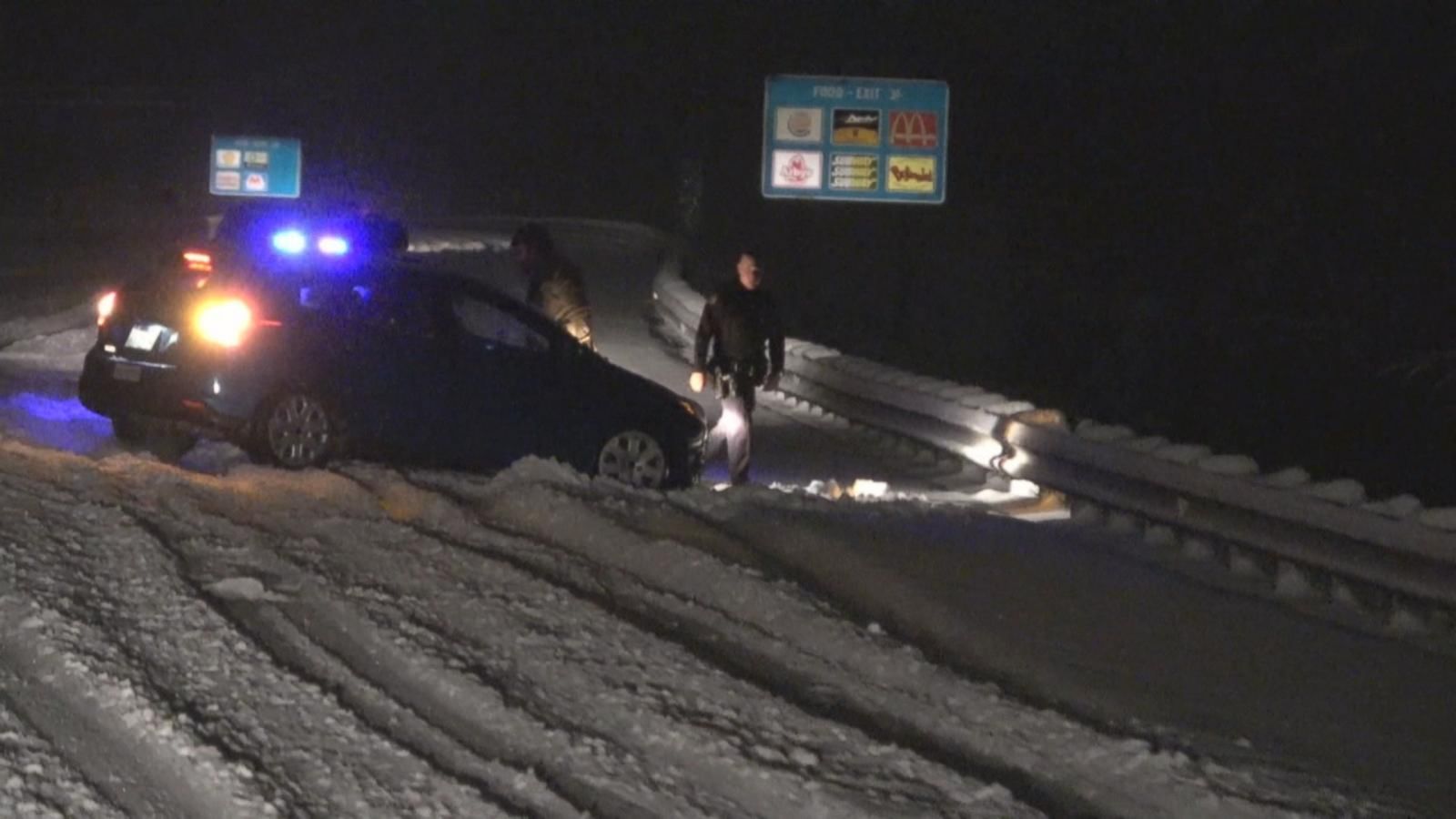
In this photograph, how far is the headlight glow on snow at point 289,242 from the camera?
45.1ft

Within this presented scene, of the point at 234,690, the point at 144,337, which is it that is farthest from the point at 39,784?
the point at 144,337

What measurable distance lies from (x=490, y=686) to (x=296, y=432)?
5975mm

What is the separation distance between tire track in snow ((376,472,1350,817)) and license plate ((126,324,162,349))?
3.39 metres

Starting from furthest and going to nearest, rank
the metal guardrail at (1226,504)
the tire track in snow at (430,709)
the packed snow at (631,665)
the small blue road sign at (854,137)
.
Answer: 1. the small blue road sign at (854,137)
2. the metal guardrail at (1226,504)
3. the packed snow at (631,665)
4. the tire track in snow at (430,709)

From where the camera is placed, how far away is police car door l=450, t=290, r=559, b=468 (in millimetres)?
13508

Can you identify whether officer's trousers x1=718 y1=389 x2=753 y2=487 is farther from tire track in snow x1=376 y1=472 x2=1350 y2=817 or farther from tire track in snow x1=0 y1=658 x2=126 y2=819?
tire track in snow x1=0 y1=658 x2=126 y2=819

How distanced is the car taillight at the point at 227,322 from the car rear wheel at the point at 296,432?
0.49m

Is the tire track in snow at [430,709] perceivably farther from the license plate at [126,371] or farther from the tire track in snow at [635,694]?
the license plate at [126,371]

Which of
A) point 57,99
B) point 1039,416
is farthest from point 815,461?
point 57,99

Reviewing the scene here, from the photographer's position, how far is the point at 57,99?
81.0m

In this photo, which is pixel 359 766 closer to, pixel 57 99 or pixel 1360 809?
pixel 1360 809

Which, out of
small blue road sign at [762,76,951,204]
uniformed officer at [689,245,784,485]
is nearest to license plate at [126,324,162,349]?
uniformed officer at [689,245,784,485]

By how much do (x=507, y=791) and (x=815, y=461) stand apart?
11568 mm

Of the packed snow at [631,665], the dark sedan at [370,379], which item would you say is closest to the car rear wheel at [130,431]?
the dark sedan at [370,379]
